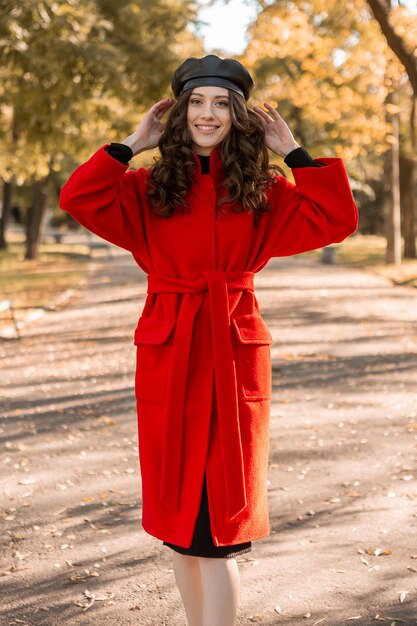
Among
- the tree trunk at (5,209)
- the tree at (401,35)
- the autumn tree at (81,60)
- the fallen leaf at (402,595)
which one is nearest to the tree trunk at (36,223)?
the tree trunk at (5,209)

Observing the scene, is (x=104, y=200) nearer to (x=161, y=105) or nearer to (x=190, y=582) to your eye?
(x=161, y=105)

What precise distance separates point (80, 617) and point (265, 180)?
191 cm

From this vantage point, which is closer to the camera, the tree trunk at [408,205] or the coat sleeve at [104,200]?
the coat sleeve at [104,200]

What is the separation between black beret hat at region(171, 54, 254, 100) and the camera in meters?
3.33

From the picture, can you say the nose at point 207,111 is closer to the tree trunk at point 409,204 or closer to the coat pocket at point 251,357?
the coat pocket at point 251,357

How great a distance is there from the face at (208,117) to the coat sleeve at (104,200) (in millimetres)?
262

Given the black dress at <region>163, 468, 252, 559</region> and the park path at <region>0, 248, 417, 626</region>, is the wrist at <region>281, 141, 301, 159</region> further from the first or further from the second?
the park path at <region>0, 248, 417, 626</region>

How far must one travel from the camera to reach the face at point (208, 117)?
328cm

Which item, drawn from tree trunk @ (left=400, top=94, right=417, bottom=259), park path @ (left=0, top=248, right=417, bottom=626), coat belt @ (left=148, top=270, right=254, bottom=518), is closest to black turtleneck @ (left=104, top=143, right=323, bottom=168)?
coat belt @ (left=148, top=270, right=254, bottom=518)

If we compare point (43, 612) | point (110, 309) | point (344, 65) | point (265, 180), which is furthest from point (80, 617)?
point (344, 65)

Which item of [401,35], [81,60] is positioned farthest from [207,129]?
[81,60]

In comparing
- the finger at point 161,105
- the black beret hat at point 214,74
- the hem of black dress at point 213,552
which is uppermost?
the black beret hat at point 214,74

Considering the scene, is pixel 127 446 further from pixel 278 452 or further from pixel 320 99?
pixel 320 99

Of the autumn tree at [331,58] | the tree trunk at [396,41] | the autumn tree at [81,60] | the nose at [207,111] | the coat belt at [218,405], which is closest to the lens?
the coat belt at [218,405]
